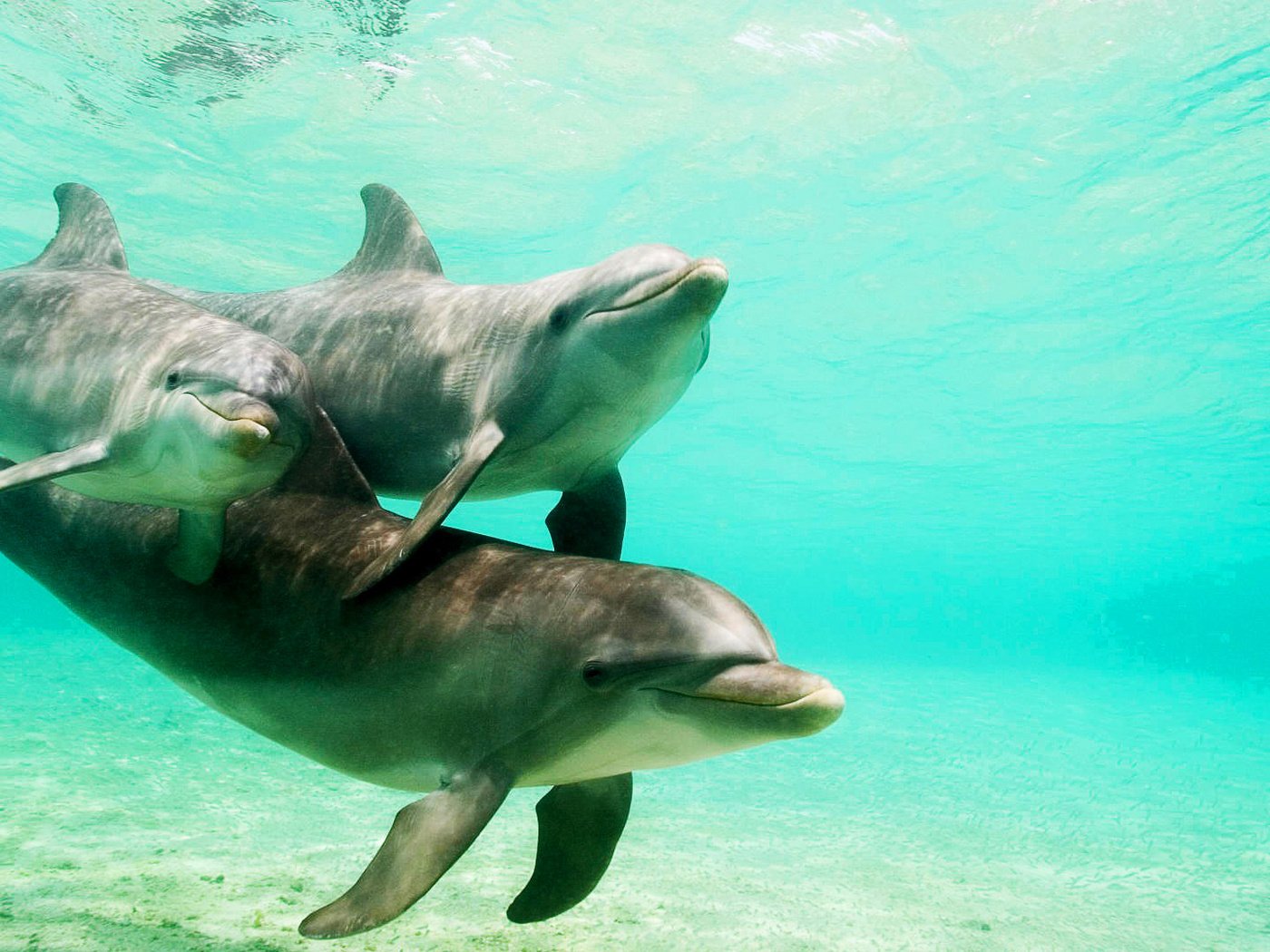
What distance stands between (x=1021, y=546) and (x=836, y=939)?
7508 cm

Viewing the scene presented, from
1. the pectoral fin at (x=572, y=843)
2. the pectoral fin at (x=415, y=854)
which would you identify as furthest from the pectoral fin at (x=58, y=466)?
the pectoral fin at (x=572, y=843)

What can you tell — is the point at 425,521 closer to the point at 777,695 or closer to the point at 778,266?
the point at 777,695

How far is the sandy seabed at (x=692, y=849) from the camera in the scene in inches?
247

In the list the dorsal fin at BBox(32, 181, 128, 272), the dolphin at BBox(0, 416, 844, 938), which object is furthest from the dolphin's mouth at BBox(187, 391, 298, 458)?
the dorsal fin at BBox(32, 181, 128, 272)

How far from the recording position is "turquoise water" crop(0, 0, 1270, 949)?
830 centimetres

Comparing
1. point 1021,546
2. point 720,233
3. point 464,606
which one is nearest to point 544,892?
point 464,606

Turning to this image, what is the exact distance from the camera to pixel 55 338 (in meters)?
4.67

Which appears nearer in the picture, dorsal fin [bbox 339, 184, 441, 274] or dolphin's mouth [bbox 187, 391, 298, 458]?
dolphin's mouth [bbox 187, 391, 298, 458]

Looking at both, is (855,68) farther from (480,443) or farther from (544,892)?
(544,892)

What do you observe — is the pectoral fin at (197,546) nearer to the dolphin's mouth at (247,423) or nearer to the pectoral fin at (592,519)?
the dolphin's mouth at (247,423)

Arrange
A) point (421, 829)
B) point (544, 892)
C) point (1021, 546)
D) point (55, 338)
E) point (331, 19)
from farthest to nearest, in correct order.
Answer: point (1021, 546)
point (331, 19)
point (55, 338)
point (544, 892)
point (421, 829)

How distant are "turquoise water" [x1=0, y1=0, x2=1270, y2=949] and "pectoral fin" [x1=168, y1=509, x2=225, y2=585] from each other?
2.62 meters

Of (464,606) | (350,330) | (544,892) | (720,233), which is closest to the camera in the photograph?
(464,606)

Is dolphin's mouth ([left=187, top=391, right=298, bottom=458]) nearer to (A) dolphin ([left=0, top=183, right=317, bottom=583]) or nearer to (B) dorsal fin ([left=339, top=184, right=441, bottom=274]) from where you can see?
(A) dolphin ([left=0, top=183, right=317, bottom=583])
